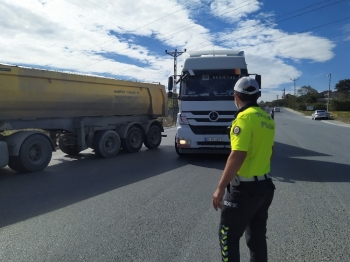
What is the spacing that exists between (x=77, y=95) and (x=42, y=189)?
12.5ft

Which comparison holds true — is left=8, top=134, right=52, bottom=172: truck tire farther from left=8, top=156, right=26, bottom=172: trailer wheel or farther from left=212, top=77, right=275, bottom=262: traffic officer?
left=212, top=77, right=275, bottom=262: traffic officer

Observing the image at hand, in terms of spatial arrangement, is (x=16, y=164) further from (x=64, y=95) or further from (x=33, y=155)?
(x=64, y=95)

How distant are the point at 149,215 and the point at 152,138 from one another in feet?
27.2

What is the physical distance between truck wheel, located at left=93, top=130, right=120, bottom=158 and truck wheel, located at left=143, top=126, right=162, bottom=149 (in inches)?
72.9

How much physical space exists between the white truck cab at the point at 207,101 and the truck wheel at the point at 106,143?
2492mm

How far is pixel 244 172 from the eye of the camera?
2562 millimetres

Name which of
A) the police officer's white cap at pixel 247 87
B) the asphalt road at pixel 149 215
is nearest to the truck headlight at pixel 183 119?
the asphalt road at pixel 149 215

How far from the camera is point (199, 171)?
8.01 metres

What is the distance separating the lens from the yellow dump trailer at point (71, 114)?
7.61 metres

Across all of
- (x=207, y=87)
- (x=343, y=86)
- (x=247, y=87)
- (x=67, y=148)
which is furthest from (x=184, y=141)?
(x=343, y=86)

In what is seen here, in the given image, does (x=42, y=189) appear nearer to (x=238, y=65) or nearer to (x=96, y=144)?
(x=96, y=144)

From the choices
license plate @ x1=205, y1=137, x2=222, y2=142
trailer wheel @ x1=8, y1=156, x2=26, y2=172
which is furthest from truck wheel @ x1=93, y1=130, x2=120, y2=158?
license plate @ x1=205, y1=137, x2=222, y2=142

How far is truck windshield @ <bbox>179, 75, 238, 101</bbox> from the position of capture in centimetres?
920

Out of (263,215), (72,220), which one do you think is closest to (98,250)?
(72,220)
